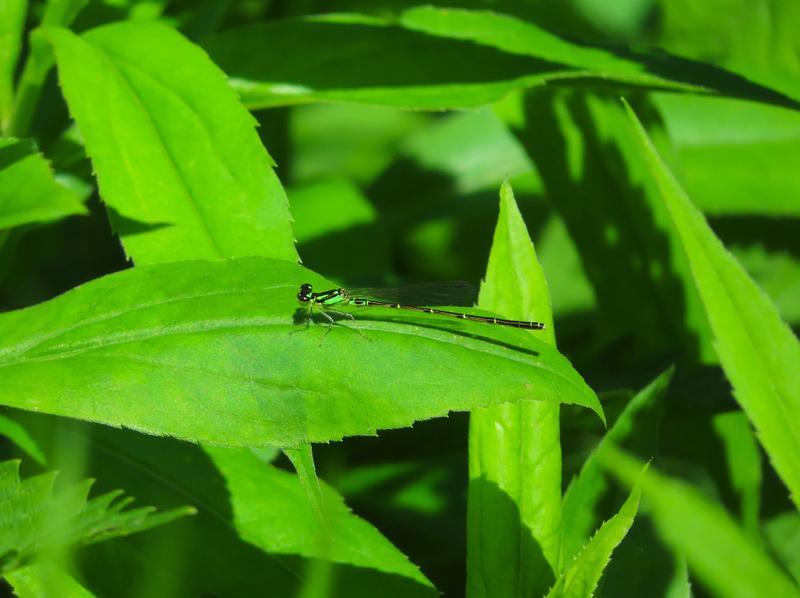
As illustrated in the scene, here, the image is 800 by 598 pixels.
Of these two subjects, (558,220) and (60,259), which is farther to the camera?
(60,259)

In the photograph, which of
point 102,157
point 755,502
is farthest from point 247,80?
point 755,502

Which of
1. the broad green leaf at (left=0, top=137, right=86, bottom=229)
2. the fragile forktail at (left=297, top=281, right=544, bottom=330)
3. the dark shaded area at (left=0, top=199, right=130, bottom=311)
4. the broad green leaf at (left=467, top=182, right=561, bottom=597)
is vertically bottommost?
the broad green leaf at (left=467, top=182, right=561, bottom=597)

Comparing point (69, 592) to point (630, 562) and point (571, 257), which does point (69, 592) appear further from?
point (571, 257)

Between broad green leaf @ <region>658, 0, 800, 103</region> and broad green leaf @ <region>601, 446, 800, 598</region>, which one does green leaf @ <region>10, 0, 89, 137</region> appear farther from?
broad green leaf @ <region>658, 0, 800, 103</region>

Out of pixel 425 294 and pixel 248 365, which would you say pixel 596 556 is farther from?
pixel 425 294

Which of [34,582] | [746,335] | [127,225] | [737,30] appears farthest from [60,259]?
[737,30]

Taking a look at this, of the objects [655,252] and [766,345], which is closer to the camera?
[766,345]

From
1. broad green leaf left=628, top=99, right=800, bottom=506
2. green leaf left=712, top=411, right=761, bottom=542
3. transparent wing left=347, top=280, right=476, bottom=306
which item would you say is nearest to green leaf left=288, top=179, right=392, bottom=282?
transparent wing left=347, top=280, right=476, bottom=306
